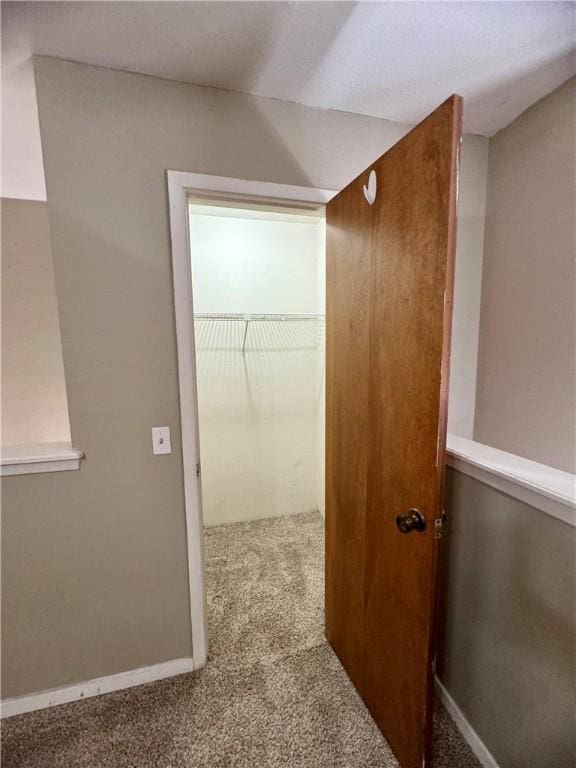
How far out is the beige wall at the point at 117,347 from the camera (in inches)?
46.1

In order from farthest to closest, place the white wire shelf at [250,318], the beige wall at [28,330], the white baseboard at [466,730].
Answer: the white wire shelf at [250,318], the beige wall at [28,330], the white baseboard at [466,730]

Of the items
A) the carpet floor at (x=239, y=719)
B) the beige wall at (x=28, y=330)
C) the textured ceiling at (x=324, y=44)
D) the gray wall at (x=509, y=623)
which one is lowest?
the carpet floor at (x=239, y=719)

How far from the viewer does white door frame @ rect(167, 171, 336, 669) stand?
1.25 m

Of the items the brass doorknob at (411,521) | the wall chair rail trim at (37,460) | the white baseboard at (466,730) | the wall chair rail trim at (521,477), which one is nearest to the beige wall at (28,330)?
the wall chair rail trim at (37,460)

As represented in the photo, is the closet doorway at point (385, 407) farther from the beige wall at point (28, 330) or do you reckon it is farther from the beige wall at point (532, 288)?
the beige wall at point (28, 330)

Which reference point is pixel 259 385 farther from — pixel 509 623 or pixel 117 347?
pixel 509 623

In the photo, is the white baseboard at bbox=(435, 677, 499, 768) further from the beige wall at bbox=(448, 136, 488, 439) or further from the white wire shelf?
the white wire shelf

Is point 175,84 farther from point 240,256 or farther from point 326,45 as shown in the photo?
point 240,256

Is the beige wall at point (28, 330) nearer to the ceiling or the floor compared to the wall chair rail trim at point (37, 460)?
nearer to the ceiling

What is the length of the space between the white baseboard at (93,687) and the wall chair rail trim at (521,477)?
1458mm

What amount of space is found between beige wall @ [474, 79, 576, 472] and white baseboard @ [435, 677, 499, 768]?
1006 mm

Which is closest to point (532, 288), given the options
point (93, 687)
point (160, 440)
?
point (160, 440)

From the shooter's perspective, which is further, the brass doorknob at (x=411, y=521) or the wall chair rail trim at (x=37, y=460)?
the wall chair rail trim at (x=37, y=460)

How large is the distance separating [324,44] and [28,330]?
2123 millimetres
